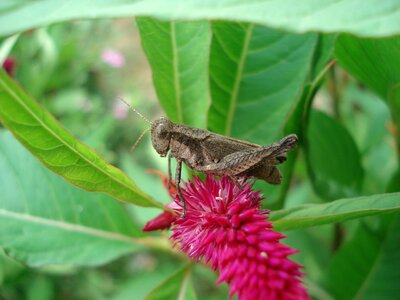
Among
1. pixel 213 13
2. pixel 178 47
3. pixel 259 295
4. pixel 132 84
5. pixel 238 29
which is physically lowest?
pixel 259 295

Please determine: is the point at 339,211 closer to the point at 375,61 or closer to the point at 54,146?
the point at 375,61

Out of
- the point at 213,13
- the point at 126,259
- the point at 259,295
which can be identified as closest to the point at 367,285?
the point at 259,295

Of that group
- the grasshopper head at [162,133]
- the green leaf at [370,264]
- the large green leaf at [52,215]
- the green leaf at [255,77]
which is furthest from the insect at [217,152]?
the green leaf at [370,264]

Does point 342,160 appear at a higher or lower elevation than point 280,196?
higher

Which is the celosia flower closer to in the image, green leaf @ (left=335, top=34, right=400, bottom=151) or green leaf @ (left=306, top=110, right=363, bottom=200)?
green leaf @ (left=335, top=34, right=400, bottom=151)

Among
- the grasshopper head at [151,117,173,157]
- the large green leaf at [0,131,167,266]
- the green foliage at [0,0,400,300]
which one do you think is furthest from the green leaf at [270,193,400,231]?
the large green leaf at [0,131,167,266]

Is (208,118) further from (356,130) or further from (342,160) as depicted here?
(356,130)

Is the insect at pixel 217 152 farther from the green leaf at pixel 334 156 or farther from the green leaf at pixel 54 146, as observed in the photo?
the green leaf at pixel 334 156
